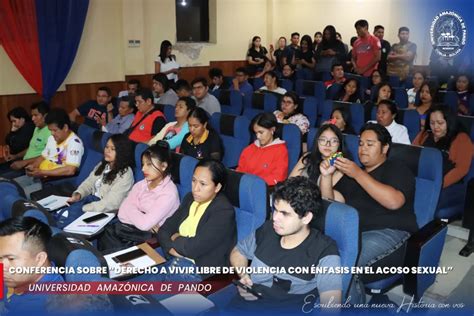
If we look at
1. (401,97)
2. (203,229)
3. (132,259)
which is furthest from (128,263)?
(401,97)

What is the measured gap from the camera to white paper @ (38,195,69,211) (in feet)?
9.80

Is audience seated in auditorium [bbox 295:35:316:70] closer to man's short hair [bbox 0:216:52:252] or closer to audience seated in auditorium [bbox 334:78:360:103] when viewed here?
audience seated in auditorium [bbox 334:78:360:103]

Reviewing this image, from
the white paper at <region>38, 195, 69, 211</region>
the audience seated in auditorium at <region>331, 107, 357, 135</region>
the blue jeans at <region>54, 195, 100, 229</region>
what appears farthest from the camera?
the audience seated in auditorium at <region>331, 107, 357, 135</region>

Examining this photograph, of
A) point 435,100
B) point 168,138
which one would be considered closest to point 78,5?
point 168,138

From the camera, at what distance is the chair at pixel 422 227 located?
2.13m

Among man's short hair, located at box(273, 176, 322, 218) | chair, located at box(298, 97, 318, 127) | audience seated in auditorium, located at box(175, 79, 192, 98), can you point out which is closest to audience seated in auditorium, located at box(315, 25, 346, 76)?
chair, located at box(298, 97, 318, 127)

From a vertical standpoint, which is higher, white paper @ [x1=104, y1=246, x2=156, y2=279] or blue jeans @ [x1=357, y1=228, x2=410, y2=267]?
blue jeans @ [x1=357, y1=228, x2=410, y2=267]

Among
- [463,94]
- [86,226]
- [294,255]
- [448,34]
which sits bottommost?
[86,226]

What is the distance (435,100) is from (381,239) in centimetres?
305

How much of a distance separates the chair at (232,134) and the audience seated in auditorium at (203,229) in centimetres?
150

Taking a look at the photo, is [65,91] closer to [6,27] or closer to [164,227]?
[6,27]

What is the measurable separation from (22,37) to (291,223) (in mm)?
5286

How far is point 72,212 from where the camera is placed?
118 inches

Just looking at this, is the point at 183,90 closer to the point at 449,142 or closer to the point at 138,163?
the point at 138,163
